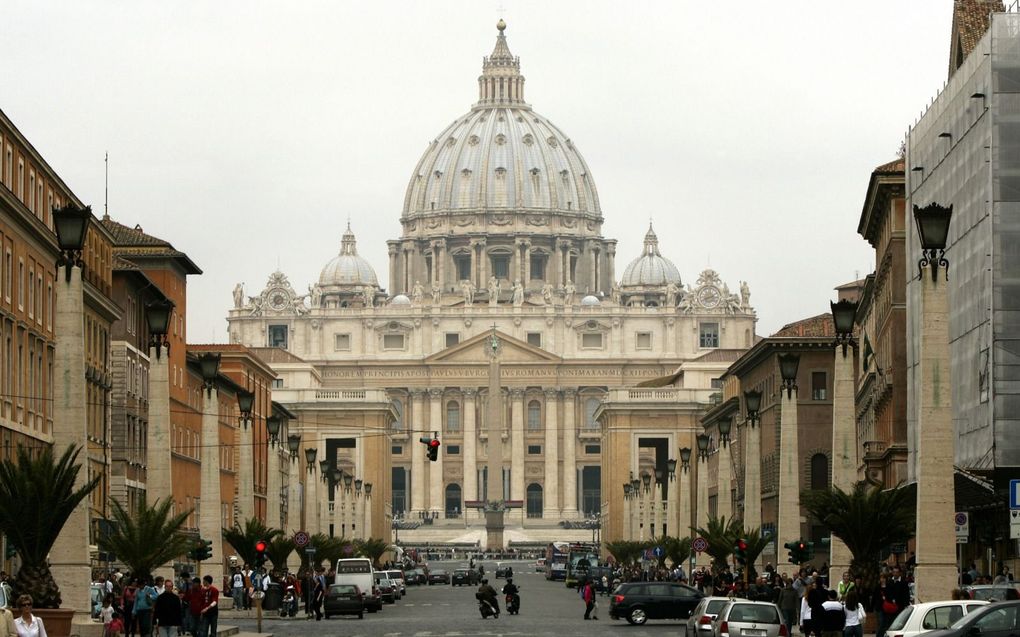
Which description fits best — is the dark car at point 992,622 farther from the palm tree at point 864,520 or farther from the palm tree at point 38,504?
the palm tree at point 38,504

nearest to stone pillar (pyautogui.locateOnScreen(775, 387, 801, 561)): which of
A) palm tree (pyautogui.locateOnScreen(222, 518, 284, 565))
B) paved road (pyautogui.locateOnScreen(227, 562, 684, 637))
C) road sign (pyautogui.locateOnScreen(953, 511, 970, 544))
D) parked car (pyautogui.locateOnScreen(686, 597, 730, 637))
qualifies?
paved road (pyautogui.locateOnScreen(227, 562, 684, 637))

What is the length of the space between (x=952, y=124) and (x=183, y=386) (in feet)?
114

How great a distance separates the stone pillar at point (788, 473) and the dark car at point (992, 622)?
19.4 meters

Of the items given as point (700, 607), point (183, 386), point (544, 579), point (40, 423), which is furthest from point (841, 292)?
point (700, 607)

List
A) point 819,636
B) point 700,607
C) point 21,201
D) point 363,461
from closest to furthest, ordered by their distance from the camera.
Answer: point 819,636, point 700,607, point 21,201, point 363,461

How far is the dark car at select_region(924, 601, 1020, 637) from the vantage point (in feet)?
84.8

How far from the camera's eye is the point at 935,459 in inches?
Result: 1238

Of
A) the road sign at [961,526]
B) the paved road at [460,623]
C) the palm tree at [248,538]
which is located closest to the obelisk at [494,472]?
the paved road at [460,623]

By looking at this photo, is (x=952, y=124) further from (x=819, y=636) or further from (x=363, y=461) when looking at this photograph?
(x=363, y=461)

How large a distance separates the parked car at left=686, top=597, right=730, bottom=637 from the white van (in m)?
24.2

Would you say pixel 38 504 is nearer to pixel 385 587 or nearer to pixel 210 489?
pixel 210 489

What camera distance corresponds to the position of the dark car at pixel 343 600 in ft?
190

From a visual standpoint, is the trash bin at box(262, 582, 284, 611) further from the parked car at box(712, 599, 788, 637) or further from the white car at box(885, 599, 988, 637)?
the white car at box(885, 599, 988, 637)

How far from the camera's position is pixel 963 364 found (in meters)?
54.7
